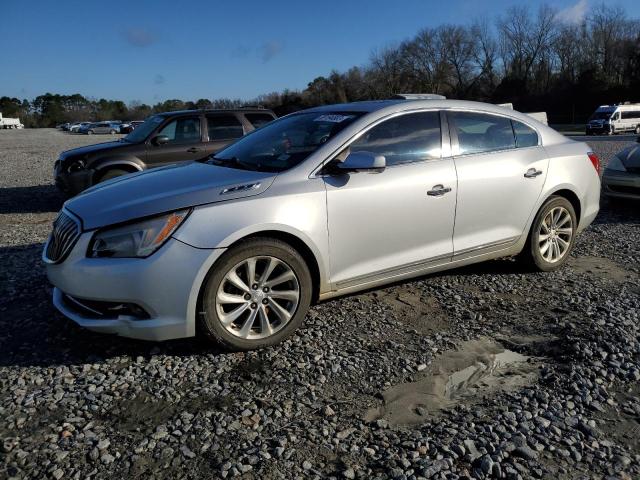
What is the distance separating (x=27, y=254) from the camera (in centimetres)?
596

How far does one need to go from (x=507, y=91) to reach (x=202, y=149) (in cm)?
7352

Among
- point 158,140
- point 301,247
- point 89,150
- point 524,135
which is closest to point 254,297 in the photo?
point 301,247

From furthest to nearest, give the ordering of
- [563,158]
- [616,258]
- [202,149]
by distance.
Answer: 1. [202,149]
2. [616,258]
3. [563,158]

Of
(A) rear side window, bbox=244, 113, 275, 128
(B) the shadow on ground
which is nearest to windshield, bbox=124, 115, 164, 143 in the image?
(A) rear side window, bbox=244, 113, 275, 128

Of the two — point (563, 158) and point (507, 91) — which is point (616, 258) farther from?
point (507, 91)

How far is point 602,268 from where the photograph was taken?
531cm

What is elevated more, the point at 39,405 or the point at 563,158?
the point at 563,158

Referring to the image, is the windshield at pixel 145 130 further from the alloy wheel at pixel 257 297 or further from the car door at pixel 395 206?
the alloy wheel at pixel 257 297

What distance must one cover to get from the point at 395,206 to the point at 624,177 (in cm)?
588

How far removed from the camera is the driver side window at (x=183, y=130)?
9.40m

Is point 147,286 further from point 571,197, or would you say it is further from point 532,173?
point 571,197

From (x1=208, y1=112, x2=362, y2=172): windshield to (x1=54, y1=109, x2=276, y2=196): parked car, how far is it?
485 centimetres

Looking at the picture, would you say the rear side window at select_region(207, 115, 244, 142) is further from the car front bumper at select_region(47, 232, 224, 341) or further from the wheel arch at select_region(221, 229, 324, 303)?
the car front bumper at select_region(47, 232, 224, 341)

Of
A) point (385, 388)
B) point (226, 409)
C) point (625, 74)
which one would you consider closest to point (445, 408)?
point (385, 388)
